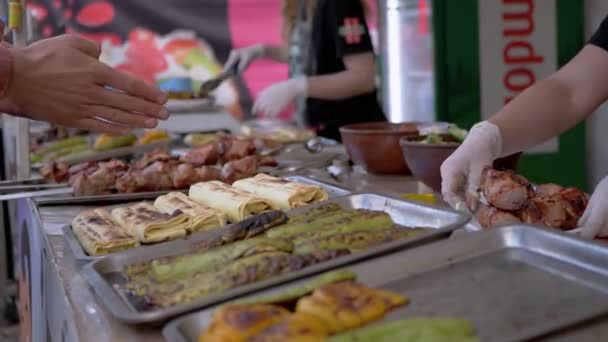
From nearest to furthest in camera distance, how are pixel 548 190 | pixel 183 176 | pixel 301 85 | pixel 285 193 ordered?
pixel 548 190, pixel 285 193, pixel 183 176, pixel 301 85

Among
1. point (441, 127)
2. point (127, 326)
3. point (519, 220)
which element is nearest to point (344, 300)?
point (127, 326)

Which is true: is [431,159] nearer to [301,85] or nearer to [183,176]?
[183,176]

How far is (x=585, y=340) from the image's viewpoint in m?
0.78

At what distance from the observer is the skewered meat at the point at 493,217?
129cm

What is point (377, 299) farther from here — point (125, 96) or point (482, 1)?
point (482, 1)

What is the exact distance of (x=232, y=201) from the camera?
5.01 feet

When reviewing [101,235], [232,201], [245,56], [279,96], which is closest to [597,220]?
[232,201]

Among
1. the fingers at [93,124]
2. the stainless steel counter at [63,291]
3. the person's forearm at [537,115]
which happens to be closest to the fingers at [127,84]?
the fingers at [93,124]

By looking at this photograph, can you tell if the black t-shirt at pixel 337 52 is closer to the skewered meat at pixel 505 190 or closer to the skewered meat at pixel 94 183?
the skewered meat at pixel 94 183

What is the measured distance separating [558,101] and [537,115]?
0.09 m

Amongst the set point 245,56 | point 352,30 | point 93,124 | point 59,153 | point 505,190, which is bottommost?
point 59,153

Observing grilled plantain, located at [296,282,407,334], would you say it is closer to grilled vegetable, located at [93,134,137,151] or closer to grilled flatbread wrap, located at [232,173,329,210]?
grilled flatbread wrap, located at [232,173,329,210]

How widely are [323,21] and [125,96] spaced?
7.25 feet

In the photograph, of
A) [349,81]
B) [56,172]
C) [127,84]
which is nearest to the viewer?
[127,84]
